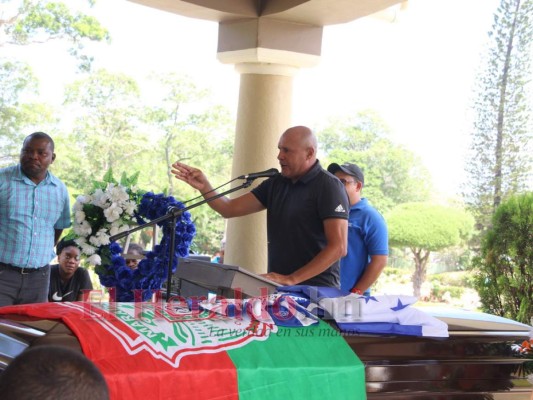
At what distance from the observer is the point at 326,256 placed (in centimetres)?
343

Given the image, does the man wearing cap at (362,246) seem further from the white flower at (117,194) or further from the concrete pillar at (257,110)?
the concrete pillar at (257,110)

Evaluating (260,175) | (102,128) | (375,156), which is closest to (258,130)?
(260,175)

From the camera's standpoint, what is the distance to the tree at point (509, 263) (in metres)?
6.38

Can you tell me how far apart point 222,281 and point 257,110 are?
13.1ft

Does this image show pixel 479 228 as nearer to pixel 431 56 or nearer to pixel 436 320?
pixel 431 56

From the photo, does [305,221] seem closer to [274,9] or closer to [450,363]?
[450,363]

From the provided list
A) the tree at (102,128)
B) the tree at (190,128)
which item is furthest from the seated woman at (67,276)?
the tree at (190,128)

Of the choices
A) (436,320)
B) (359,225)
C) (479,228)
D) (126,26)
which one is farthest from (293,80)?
(126,26)

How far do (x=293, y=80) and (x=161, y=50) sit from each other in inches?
496

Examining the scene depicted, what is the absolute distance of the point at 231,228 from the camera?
22.2 ft

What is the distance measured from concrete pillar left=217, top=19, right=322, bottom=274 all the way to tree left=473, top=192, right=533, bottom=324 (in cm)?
199

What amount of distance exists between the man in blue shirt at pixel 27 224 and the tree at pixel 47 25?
1186 cm

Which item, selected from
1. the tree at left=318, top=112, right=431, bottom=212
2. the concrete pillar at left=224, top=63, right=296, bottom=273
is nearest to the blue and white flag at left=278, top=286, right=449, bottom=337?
the concrete pillar at left=224, top=63, right=296, bottom=273

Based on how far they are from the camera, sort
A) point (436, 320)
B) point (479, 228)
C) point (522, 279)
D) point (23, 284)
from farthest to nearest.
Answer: point (479, 228)
point (522, 279)
point (23, 284)
point (436, 320)
